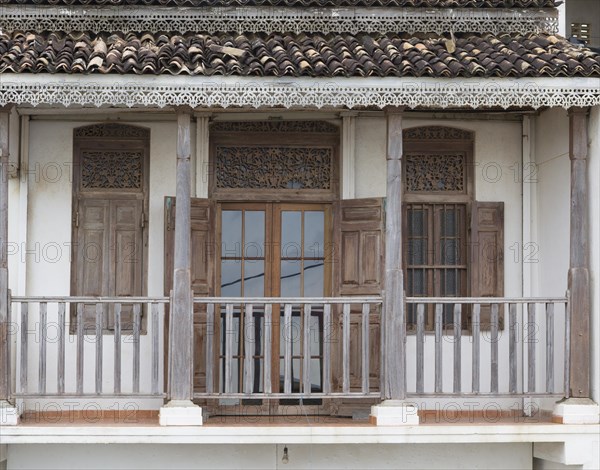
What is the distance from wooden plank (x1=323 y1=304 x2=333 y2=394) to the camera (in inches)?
403

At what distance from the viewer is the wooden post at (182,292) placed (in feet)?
33.1

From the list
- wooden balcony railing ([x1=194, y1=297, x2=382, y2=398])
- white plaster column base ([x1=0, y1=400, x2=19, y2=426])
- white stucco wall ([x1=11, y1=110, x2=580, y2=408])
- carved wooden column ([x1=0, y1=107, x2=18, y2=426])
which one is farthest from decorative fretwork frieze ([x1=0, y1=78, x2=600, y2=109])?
white plaster column base ([x1=0, y1=400, x2=19, y2=426])

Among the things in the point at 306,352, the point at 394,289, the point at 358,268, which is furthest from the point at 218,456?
the point at 358,268

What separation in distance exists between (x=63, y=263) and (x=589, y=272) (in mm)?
5125

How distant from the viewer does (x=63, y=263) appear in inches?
451

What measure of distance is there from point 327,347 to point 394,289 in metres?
0.86

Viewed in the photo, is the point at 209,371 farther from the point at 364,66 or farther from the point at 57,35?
the point at 57,35

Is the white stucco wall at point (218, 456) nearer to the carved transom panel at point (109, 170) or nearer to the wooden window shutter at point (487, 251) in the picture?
the wooden window shutter at point (487, 251)

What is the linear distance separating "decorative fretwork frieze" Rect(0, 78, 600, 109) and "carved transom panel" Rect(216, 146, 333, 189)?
1636 mm

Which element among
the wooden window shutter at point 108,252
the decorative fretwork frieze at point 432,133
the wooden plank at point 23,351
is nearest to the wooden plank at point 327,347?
the wooden window shutter at point 108,252

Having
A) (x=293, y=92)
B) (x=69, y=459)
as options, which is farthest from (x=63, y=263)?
(x=293, y=92)

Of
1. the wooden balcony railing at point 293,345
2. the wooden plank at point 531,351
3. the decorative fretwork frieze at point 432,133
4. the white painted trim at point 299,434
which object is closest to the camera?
the white painted trim at point 299,434

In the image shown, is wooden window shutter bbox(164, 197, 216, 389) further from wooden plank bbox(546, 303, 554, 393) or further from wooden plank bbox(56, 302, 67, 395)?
wooden plank bbox(546, 303, 554, 393)

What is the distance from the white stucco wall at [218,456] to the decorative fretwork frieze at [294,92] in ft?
10.3
